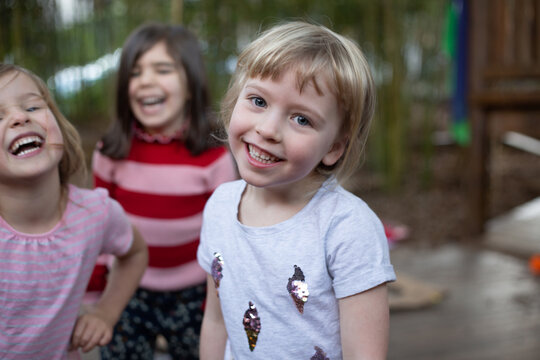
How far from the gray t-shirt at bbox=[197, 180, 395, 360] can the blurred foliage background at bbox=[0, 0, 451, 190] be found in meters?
3.07

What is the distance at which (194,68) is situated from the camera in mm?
1890

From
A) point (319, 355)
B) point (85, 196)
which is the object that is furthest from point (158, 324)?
point (319, 355)

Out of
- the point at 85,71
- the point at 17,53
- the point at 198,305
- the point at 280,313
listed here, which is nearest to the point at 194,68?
the point at 198,305

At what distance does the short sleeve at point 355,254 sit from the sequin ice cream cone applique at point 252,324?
0.57ft

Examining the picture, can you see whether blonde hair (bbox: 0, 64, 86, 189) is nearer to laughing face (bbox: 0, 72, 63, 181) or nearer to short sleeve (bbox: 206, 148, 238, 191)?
laughing face (bbox: 0, 72, 63, 181)

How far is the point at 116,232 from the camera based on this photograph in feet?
4.44

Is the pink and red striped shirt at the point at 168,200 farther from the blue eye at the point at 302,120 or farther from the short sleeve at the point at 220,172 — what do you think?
the blue eye at the point at 302,120

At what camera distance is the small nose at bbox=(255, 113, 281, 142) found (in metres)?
1.01

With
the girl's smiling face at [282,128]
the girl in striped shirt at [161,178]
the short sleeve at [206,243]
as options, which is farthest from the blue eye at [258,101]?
the girl in striped shirt at [161,178]

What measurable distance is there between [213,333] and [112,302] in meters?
0.29

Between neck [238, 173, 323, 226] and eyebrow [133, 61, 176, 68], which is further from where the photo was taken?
eyebrow [133, 61, 176, 68]

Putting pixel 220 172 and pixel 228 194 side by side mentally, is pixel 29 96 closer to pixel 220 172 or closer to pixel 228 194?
pixel 228 194

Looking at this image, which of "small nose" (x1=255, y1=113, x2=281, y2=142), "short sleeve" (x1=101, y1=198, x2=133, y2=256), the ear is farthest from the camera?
"short sleeve" (x1=101, y1=198, x2=133, y2=256)

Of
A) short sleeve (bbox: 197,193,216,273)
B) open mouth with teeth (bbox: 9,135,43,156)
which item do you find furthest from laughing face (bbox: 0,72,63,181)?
short sleeve (bbox: 197,193,216,273)
